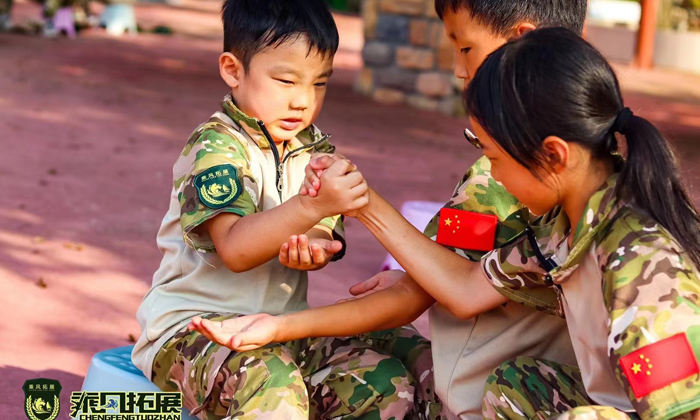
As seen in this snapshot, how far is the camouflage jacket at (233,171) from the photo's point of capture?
2.36 meters

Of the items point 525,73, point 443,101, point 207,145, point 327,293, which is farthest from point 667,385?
point 443,101

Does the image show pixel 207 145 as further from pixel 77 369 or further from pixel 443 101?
pixel 443 101

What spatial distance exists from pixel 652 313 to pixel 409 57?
28.1ft

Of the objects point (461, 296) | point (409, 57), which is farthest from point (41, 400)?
point (409, 57)

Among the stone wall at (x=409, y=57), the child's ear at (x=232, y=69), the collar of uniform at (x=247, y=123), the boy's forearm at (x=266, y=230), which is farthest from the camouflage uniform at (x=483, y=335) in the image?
the stone wall at (x=409, y=57)

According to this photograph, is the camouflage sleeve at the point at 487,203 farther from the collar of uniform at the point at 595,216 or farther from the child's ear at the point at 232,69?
the child's ear at the point at 232,69

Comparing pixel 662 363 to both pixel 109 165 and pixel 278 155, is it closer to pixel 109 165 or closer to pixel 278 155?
pixel 278 155

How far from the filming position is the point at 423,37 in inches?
398

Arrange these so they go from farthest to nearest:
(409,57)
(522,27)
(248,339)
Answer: (409,57) < (522,27) < (248,339)

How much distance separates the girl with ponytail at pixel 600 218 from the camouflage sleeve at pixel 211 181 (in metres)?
0.65

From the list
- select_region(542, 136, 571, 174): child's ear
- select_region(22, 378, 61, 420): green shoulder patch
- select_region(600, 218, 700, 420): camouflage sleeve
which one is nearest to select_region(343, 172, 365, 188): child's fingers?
select_region(542, 136, 571, 174): child's ear

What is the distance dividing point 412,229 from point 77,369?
155cm

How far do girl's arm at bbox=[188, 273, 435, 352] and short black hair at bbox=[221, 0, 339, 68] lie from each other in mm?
682

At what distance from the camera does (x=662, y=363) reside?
1.81m
